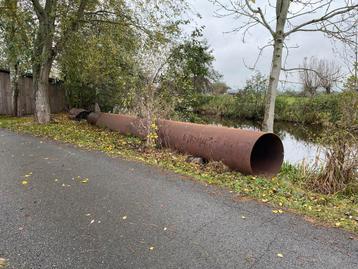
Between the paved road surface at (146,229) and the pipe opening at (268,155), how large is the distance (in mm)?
2092

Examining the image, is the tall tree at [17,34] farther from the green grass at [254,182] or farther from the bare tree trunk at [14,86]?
the green grass at [254,182]

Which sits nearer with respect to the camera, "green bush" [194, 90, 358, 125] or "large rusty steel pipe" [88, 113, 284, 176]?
"large rusty steel pipe" [88, 113, 284, 176]

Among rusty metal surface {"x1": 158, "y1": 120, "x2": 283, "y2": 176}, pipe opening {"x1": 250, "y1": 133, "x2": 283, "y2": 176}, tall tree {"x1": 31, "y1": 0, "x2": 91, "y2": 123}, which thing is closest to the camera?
rusty metal surface {"x1": 158, "y1": 120, "x2": 283, "y2": 176}

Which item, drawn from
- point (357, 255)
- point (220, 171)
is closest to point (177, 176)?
point (220, 171)

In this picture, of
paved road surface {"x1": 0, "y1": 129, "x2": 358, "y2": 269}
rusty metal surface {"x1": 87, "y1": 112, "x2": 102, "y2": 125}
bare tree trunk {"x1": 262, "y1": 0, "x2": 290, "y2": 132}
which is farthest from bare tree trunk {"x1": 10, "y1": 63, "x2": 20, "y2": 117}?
bare tree trunk {"x1": 262, "y1": 0, "x2": 290, "y2": 132}

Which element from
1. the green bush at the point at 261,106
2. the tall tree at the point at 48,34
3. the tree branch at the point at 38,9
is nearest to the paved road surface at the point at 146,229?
the tall tree at the point at 48,34

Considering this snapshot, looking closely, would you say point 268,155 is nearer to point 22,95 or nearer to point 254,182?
point 254,182

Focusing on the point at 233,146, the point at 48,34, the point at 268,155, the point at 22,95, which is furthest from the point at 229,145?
the point at 22,95

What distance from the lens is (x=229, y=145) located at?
6.56m

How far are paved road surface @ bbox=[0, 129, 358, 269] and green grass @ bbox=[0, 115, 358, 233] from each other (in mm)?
390

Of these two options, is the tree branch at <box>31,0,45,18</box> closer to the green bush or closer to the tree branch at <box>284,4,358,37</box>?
the tree branch at <box>284,4,358,37</box>

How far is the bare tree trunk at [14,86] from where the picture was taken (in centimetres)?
1409

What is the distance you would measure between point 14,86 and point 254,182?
→ 44.2 feet

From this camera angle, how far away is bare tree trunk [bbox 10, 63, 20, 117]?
555 inches
